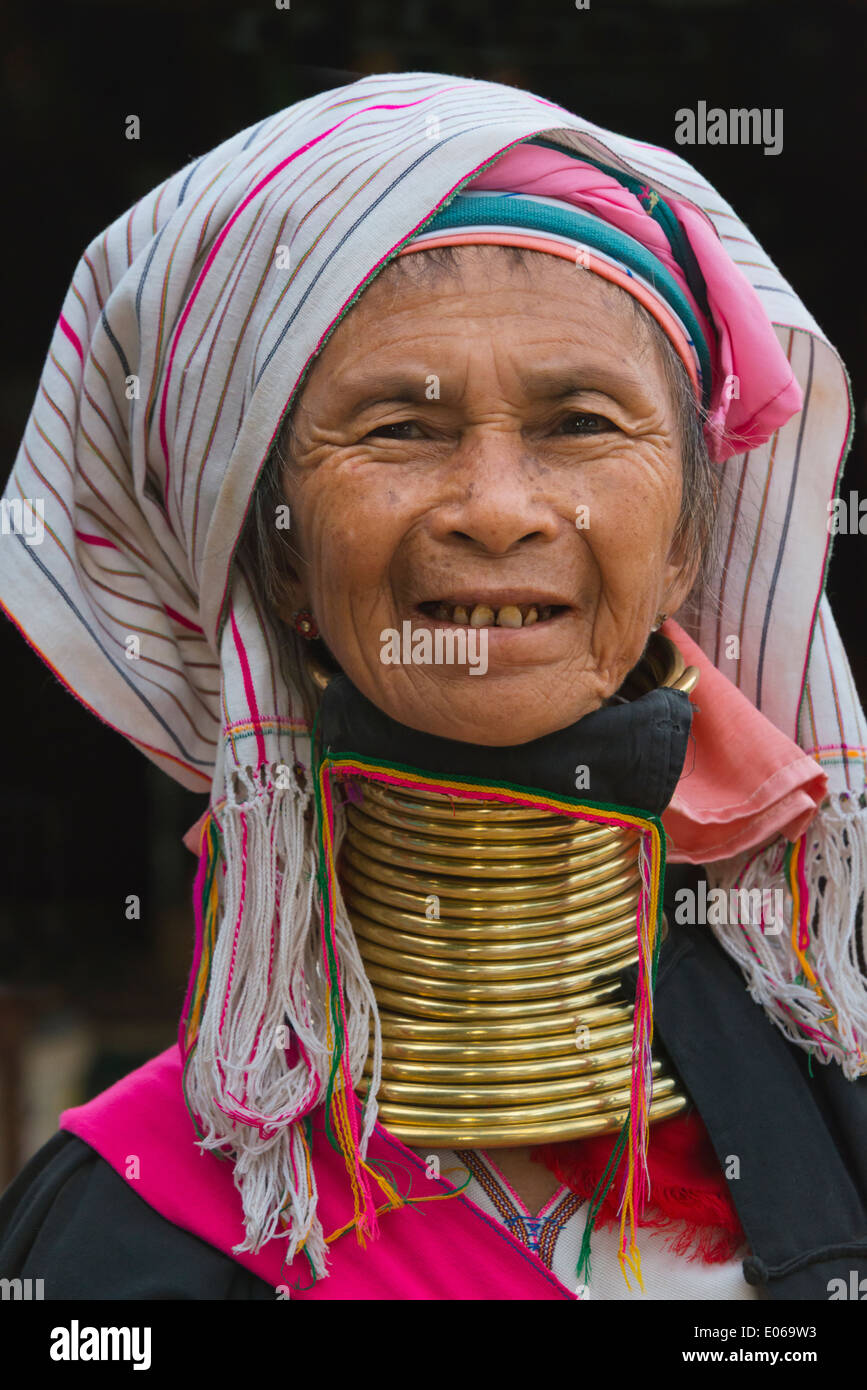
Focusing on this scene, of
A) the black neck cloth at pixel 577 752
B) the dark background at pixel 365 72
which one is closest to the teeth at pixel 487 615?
the black neck cloth at pixel 577 752

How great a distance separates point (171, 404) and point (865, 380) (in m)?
2.66

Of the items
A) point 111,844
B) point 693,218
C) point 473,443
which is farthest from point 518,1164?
point 111,844

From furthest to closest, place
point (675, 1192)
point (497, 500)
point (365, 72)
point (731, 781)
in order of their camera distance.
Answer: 1. point (365, 72)
2. point (731, 781)
3. point (675, 1192)
4. point (497, 500)

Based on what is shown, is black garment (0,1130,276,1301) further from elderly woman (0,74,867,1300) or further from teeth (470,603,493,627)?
teeth (470,603,493,627)

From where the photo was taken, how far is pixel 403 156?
1548mm

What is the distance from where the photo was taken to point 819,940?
6.19 ft

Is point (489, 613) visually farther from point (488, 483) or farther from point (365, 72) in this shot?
point (365, 72)

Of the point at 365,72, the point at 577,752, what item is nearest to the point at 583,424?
the point at 577,752

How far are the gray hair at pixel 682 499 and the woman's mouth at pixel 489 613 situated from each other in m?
0.24

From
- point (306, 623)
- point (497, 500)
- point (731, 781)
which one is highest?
point (497, 500)

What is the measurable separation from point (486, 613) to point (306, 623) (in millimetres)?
307

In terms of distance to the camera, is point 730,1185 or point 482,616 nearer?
point 482,616

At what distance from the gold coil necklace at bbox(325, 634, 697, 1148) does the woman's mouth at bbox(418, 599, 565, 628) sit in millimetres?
245

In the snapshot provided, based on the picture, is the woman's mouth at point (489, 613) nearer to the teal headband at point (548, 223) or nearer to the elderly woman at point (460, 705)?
the elderly woman at point (460, 705)
